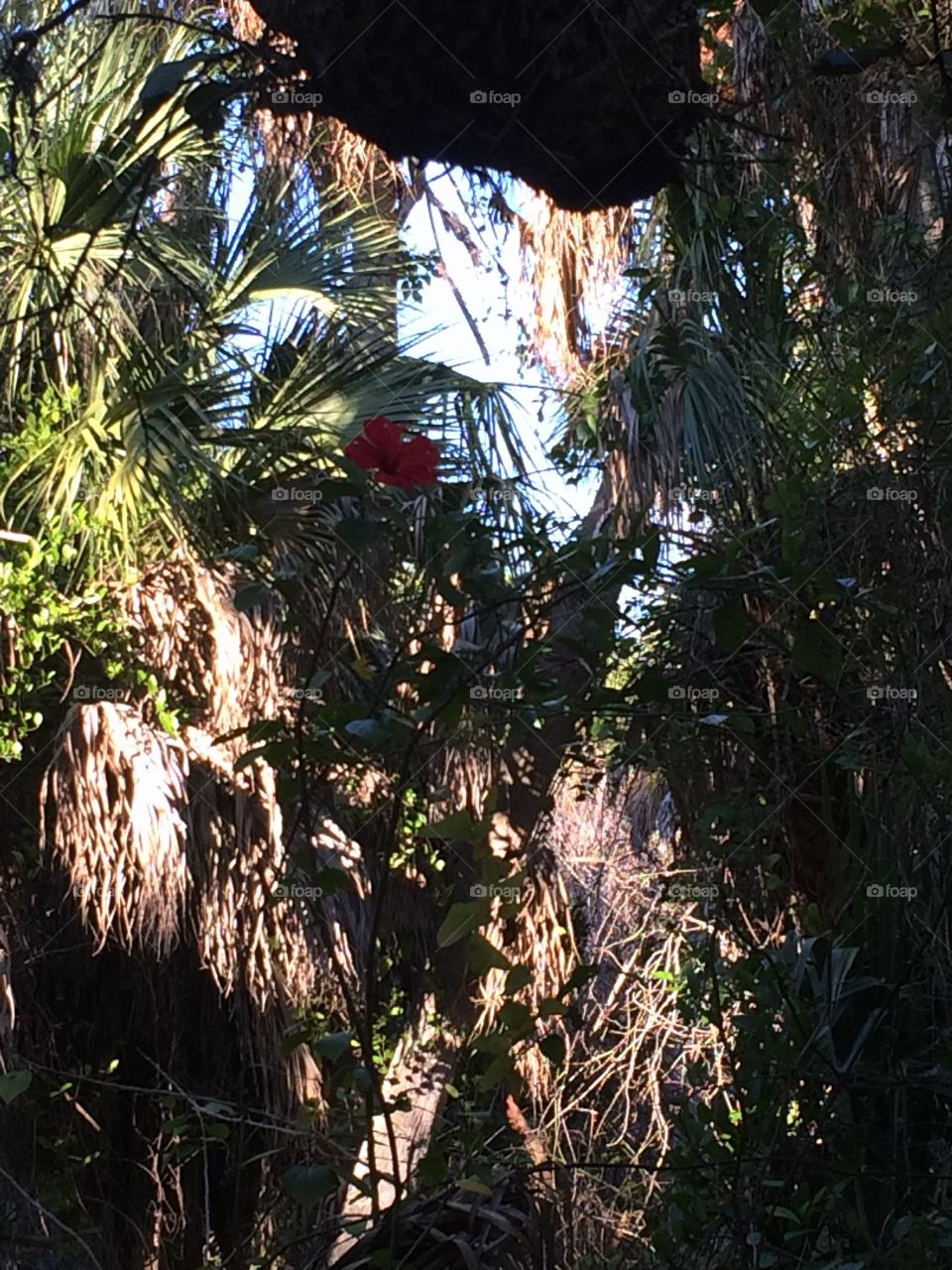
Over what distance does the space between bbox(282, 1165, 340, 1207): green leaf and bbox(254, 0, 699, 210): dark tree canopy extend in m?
0.95

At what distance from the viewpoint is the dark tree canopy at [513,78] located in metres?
1.10

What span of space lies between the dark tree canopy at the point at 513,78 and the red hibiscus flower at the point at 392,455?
0.26 m

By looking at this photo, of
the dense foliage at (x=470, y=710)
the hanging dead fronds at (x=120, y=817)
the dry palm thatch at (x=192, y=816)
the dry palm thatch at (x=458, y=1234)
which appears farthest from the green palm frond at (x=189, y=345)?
the dry palm thatch at (x=458, y=1234)

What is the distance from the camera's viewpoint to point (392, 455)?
132 centimetres

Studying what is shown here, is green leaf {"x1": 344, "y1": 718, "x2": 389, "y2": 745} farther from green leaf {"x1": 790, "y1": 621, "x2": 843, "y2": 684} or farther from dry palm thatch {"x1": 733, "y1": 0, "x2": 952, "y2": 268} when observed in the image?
dry palm thatch {"x1": 733, "y1": 0, "x2": 952, "y2": 268}

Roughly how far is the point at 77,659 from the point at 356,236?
1671 mm

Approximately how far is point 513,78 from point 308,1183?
1.02 m

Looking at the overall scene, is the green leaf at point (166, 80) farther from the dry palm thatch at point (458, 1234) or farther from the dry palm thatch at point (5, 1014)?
the dry palm thatch at point (5, 1014)

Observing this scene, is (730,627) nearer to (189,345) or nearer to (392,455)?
(392,455)

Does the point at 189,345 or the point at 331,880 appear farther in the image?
the point at 189,345

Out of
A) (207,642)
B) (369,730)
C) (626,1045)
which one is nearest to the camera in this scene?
(369,730)

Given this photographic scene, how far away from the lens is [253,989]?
11.1 ft

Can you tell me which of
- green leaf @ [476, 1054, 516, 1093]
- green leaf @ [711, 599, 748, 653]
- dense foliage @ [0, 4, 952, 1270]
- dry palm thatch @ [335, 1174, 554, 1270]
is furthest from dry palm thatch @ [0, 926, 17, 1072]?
green leaf @ [711, 599, 748, 653]

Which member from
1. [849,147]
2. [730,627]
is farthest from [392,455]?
[849,147]
